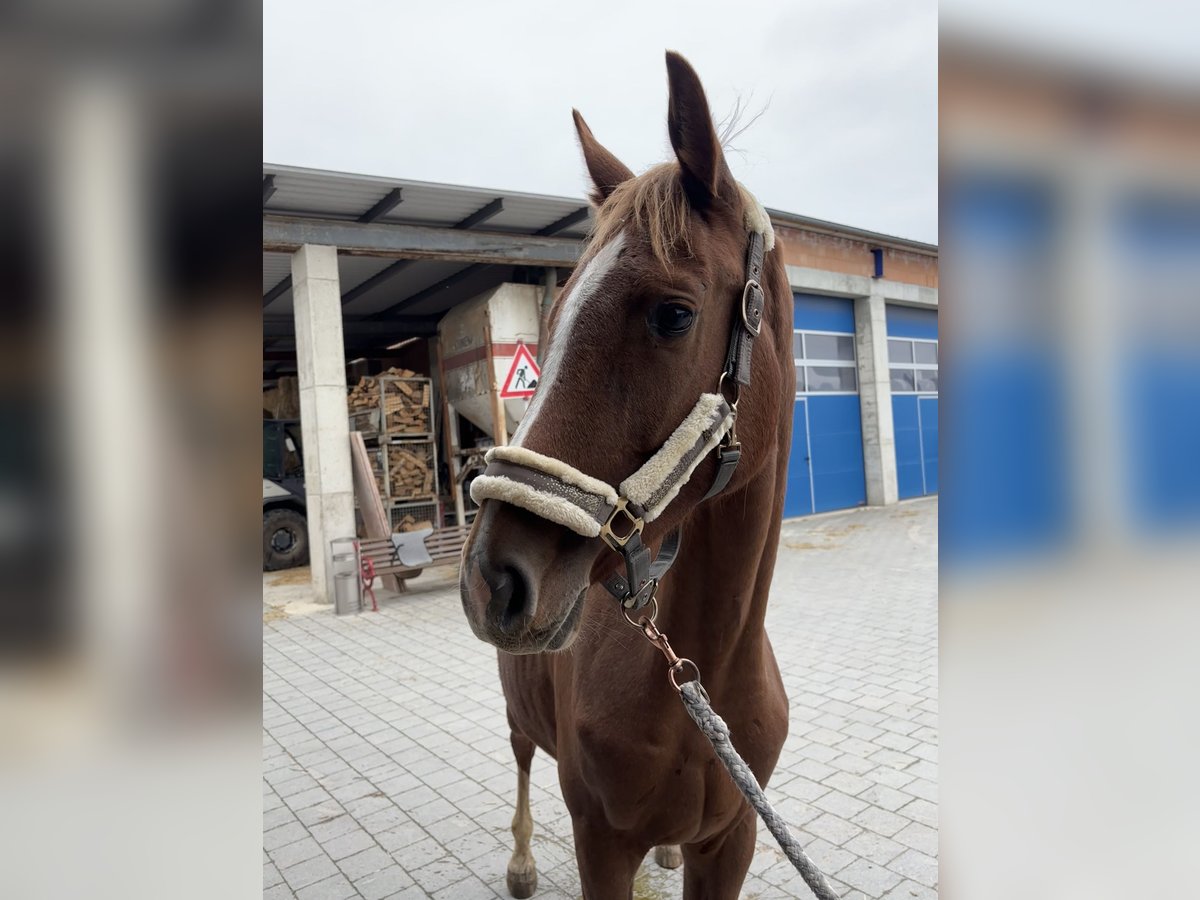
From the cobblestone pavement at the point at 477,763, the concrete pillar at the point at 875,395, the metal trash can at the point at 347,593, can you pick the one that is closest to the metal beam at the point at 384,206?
the metal trash can at the point at 347,593

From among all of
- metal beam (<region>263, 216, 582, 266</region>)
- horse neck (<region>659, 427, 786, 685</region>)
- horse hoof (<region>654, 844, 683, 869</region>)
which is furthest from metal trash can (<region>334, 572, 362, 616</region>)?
horse neck (<region>659, 427, 786, 685</region>)

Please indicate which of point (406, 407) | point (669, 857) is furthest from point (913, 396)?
point (669, 857)

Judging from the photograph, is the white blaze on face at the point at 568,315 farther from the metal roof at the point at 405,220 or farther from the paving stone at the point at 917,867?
the metal roof at the point at 405,220

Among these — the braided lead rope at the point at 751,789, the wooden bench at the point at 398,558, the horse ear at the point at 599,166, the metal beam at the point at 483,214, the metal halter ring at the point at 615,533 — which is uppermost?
the metal beam at the point at 483,214

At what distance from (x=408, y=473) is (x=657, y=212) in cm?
946

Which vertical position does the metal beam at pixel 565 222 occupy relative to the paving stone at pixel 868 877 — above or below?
above

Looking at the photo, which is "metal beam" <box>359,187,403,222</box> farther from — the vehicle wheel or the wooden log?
the vehicle wheel

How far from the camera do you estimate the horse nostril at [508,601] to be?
1.11 meters

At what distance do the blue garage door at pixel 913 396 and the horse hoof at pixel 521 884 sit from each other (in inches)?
564

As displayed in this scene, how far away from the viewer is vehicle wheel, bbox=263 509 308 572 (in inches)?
433

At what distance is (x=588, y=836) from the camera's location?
1.70 metres

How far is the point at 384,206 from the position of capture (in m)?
8.12

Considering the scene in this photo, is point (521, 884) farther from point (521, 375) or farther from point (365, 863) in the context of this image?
point (521, 375)
